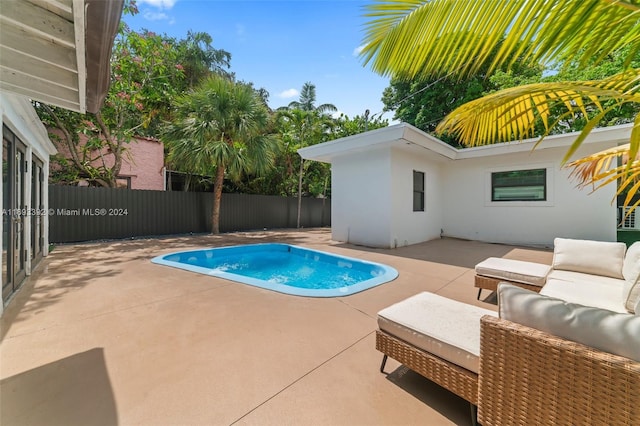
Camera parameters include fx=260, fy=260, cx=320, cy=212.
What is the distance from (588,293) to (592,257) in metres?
1.03

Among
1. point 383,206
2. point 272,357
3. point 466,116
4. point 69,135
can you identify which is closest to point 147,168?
point 69,135

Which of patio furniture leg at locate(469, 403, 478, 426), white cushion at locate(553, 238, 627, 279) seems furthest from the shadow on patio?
white cushion at locate(553, 238, 627, 279)

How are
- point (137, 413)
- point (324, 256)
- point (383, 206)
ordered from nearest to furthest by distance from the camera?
point (137, 413) < point (324, 256) < point (383, 206)

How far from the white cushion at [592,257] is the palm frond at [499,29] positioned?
2822 millimetres

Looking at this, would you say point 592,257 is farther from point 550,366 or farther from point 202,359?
point 202,359

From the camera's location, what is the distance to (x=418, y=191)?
27.6ft

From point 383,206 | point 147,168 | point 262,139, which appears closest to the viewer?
point 383,206

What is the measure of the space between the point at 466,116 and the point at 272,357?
2.38 metres

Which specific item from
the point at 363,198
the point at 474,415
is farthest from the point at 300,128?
the point at 474,415

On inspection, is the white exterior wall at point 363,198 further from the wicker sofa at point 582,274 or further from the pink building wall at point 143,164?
the pink building wall at point 143,164

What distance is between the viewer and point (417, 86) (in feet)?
46.5

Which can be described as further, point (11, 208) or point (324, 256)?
point (324, 256)

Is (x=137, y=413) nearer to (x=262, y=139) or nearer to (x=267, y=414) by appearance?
(x=267, y=414)

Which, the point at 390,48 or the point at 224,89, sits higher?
the point at 224,89
